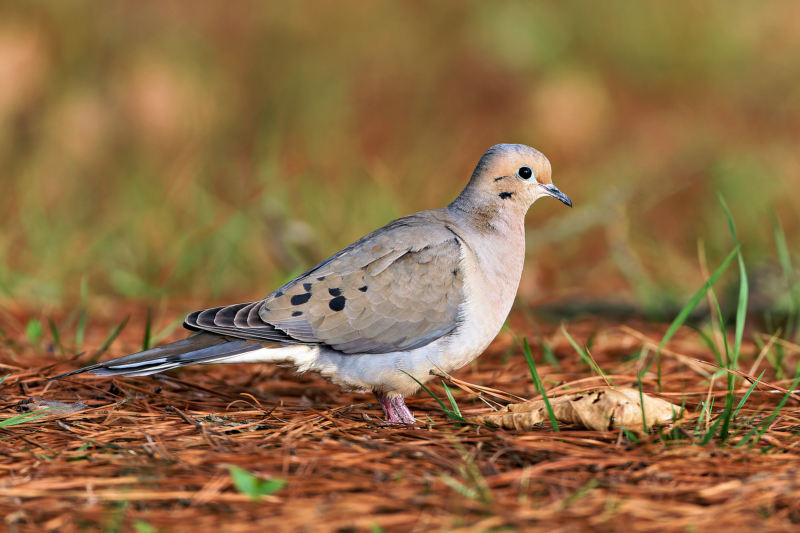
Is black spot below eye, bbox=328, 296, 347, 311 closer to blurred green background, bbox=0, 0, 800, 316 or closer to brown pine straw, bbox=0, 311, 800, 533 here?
brown pine straw, bbox=0, 311, 800, 533

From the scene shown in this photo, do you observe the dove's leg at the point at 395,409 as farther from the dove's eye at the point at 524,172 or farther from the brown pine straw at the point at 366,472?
the dove's eye at the point at 524,172

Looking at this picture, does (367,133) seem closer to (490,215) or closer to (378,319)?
(490,215)

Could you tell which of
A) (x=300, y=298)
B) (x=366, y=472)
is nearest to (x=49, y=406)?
(x=300, y=298)

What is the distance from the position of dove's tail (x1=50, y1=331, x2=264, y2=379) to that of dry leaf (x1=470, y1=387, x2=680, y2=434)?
1.04 meters

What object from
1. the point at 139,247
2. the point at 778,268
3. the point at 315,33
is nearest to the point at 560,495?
the point at 778,268

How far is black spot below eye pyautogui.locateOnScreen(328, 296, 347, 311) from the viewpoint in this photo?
3.10m

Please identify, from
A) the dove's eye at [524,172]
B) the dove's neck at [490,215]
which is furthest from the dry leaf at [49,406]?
the dove's eye at [524,172]

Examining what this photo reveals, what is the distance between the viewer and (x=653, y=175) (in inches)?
305

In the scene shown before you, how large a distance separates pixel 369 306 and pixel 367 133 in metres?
5.91

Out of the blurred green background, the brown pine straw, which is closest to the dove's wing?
the brown pine straw

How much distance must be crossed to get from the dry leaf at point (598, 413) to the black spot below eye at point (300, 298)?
0.93m

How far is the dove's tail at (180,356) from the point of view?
2.78 m

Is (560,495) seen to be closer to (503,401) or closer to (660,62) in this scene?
(503,401)

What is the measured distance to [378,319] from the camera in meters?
3.09
